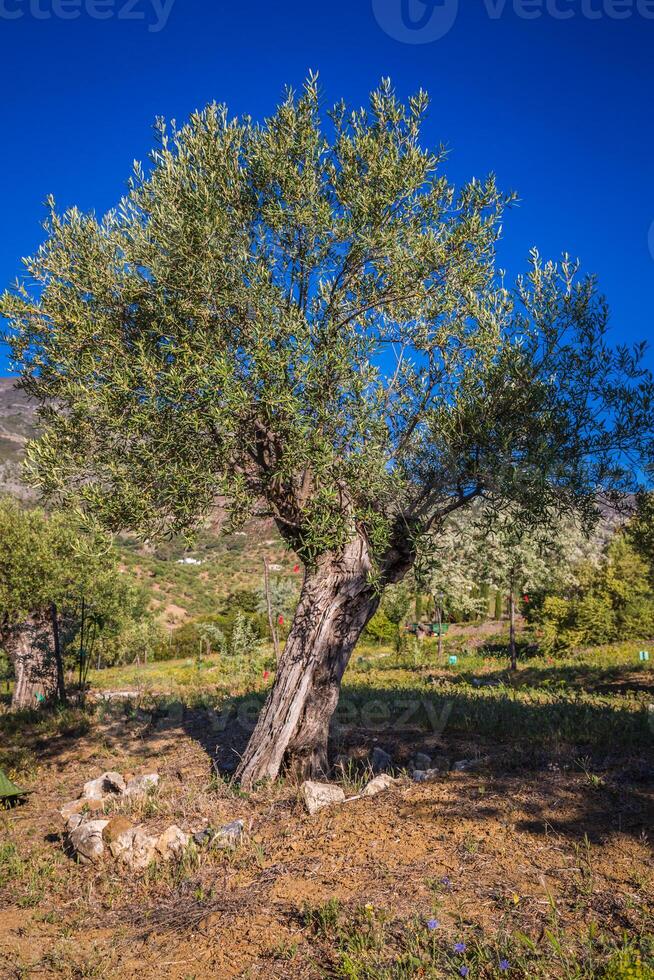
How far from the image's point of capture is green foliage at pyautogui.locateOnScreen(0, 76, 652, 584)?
8047 mm

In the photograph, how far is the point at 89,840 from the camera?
7.39 metres

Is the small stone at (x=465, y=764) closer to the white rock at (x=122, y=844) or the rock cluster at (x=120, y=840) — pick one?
the rock cluster at (x=120, y=840)

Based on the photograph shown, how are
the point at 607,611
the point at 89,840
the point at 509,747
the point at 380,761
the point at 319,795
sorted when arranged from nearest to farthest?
1. the point at 89,840
2. the point at 319,795
3. the point at 509,747
4. the point at 380,761
5. the point at 607,611

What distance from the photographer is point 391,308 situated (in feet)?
31.7

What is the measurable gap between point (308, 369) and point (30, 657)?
17.7 metres

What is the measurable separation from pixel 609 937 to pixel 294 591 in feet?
115

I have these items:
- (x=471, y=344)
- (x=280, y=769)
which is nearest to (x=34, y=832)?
(x=280, y=769)

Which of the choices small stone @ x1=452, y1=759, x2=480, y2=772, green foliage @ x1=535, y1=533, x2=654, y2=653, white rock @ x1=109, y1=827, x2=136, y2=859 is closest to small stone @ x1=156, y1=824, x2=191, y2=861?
white rock @ x1=109, y1=827, x2=136, y2=859

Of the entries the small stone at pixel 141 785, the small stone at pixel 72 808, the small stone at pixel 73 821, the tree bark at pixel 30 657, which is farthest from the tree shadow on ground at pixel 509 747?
A: the tree bark at pixel 30 657

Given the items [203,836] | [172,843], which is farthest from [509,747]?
[172,843]

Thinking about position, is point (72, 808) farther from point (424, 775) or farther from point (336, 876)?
point (424, 775)

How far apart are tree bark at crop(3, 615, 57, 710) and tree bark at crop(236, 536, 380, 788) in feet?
46.1

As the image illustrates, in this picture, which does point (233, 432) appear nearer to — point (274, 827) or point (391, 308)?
point (391, 308)

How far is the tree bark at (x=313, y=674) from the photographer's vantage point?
354 inches
